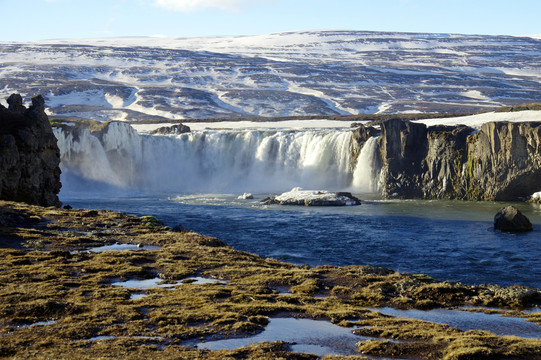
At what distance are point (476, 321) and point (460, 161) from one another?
54640 millimetres

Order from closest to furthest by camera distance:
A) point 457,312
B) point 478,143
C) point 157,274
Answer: point 457,312 → point 157,274 → point 478,143

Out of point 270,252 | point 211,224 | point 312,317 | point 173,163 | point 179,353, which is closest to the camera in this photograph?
point 179,353

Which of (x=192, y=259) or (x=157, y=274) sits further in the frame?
(x=192, y=259)

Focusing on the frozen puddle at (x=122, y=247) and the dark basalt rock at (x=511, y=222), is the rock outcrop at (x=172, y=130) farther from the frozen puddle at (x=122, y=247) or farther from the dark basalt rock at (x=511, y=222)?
the frozen puddle at (x=122, y=247)

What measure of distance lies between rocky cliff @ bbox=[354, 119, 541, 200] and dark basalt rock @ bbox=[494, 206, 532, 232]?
19984 millimetres

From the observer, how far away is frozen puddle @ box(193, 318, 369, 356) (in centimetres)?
1602

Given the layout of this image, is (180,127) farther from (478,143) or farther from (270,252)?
(270,252)

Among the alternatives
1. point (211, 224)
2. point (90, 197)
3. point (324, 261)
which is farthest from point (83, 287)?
point (90, 197)

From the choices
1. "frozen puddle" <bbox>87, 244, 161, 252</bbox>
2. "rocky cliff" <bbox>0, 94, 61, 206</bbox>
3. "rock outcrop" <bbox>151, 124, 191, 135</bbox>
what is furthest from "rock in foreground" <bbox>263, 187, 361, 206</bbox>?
"rock outcrop" <bbox>151, 124, 191, 135</bbox>

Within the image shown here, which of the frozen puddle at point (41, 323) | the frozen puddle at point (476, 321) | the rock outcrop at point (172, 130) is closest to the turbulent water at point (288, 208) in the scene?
the frozen puddle at point (476, 321)

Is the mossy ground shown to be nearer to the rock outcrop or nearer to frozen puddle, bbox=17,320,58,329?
frozen puddle, bbox=17,320,58,329

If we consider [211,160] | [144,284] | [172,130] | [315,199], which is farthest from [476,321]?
[172,130]

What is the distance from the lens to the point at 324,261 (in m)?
35.2

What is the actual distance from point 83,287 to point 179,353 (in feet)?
26.0
